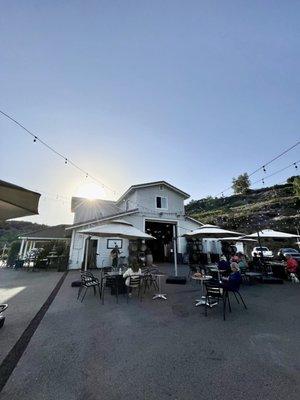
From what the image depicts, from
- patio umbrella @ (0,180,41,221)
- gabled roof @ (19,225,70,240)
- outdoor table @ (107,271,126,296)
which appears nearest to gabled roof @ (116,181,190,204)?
gabled roof @ (19,225,70,240)

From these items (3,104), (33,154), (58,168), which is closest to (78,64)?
(3,104)

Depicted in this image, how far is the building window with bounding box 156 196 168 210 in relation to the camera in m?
20.6

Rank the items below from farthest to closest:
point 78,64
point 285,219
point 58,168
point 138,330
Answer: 1. point 285,219
2. point 58,168
3. point 78,64
4. point 138,330

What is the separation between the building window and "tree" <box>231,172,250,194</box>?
46708mm

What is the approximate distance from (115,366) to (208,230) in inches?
328

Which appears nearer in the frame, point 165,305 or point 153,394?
point 153,394

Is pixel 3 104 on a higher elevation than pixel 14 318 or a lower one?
higher

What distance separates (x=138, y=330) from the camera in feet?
16.2

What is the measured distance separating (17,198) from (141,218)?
16.4 meters

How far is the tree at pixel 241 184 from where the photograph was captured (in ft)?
195

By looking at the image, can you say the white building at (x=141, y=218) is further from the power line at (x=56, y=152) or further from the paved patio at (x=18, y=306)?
the paved patio at (x=18, y=306)

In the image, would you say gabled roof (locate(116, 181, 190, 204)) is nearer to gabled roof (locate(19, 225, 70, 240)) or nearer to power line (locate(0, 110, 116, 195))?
power line (locate(0, 110, 116, 195))

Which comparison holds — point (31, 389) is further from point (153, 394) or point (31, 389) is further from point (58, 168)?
point (58, 168)

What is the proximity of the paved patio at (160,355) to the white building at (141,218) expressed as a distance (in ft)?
33.3
